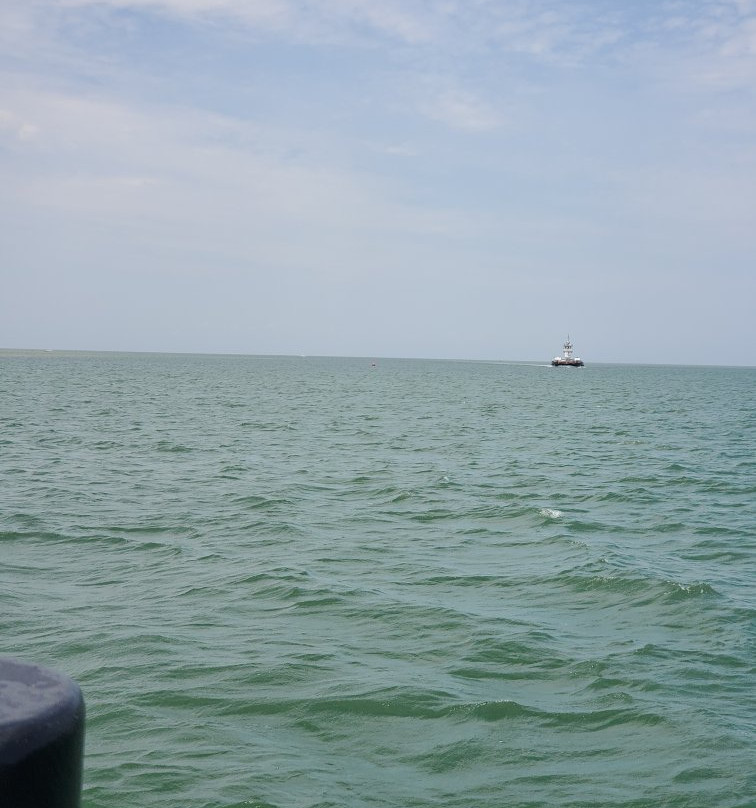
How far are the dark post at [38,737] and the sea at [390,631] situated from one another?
171 inches

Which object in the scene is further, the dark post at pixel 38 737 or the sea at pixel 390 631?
the sea at pixel 390 631

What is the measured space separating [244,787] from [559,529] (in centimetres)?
1185

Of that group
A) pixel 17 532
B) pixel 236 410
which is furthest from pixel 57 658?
pixel 236 410

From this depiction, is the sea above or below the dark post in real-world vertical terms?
below

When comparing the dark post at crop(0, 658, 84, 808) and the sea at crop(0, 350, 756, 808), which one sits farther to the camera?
the sea at crop(0, 350, 756, 808)

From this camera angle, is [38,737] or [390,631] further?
[390,631]

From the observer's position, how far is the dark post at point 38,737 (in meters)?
2.51

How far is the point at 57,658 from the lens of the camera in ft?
31.3

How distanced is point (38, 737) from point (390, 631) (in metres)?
8.64

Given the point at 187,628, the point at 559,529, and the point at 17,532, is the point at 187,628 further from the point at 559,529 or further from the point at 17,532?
the point at 559,529

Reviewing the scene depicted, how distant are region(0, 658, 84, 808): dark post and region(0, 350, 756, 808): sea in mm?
4346

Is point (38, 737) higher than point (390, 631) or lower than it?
higher

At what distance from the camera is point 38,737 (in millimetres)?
2570

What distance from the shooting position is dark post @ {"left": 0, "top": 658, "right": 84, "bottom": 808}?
2514 millimetres
